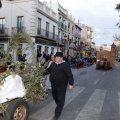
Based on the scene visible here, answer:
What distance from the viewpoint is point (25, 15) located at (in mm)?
31406

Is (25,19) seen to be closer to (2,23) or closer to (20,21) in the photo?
(20,21)

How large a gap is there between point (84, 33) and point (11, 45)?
87.3 metres

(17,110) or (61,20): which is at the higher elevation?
(61,20)

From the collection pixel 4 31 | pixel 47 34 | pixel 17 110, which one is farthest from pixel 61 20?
pixel 17 110

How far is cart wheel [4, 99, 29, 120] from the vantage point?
16.0 feet

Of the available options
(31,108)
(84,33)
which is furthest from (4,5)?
(84,33)

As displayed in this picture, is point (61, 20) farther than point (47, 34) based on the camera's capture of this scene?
Yes

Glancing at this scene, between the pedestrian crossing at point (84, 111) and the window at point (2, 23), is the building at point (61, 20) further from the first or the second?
the pedestrian crossing at point (84, 111)

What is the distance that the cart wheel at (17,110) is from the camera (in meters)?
4.88

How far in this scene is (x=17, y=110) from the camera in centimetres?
518

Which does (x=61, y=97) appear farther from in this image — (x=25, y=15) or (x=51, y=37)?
(x=51, y=37)

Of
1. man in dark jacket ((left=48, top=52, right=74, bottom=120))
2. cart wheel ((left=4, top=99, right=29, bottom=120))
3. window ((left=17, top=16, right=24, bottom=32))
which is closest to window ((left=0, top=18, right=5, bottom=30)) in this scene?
window ((left=17, top=16, right=24, bottom=32))

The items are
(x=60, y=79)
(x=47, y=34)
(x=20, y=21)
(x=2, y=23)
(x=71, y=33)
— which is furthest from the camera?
(x=71, y=33)

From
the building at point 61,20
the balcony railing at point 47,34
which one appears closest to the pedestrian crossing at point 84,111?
the balcony railing at point 47,34
